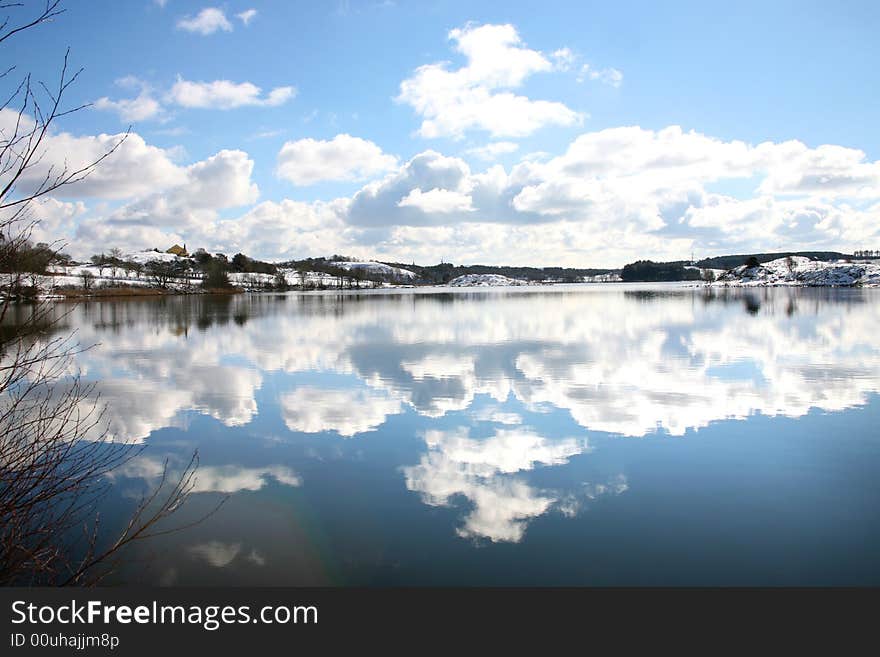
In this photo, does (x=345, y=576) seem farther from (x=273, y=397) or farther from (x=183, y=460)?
(x=273, y=397)

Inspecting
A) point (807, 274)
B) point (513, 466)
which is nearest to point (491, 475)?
point (513, 466)

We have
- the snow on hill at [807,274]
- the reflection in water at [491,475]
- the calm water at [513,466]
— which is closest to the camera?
the calm water at [513,466]

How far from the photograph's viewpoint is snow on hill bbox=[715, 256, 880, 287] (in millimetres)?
143625

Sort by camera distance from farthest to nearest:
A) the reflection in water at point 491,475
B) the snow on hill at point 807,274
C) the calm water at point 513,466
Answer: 1. the snow on hill at point 807,274
2. the reflection in water at point 491,475
3. the calm water at point 513,466

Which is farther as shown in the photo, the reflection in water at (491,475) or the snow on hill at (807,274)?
the snow on hill at (807,274)

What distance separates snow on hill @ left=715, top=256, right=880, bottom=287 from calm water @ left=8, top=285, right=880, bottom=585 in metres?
150

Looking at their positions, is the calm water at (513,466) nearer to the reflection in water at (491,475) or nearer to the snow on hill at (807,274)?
the reflection in water at (491,475)

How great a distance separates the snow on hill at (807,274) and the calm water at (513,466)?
14957cm

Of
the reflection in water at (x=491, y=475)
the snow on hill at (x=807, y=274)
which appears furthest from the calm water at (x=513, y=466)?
the snow on hill at (x=807, y=274)

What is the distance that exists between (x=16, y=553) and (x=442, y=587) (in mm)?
4008

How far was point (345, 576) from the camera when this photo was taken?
585 cm

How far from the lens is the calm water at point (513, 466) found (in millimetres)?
6117

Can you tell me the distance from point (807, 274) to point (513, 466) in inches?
7173

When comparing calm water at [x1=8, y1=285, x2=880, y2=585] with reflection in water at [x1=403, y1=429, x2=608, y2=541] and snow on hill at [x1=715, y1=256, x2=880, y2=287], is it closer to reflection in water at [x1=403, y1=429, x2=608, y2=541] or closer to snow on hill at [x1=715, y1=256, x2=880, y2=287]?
reflection in water at [x1=403, y1=429, x2=608, y2=541]
